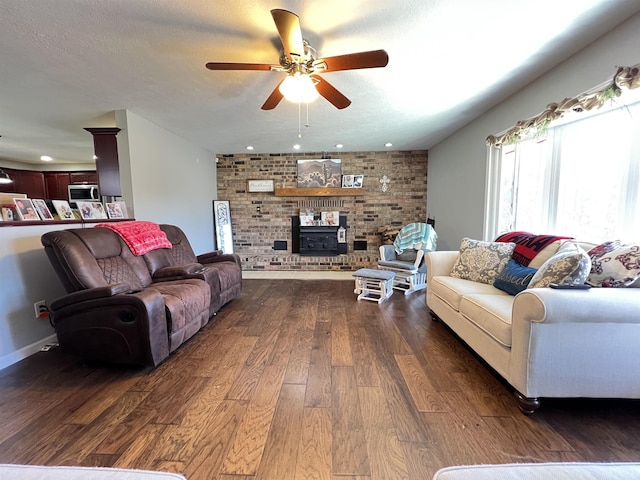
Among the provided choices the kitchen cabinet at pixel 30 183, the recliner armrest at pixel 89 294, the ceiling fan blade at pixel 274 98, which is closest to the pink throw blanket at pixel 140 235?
the recliner armrest at pixel 89 294

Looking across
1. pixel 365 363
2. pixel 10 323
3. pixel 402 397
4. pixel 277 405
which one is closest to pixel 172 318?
pixel 277 405

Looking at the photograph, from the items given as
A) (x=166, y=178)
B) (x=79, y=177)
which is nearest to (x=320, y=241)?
(x=166, y=178)

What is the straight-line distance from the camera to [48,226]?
2.35 meters

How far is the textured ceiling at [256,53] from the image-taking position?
1572 mm

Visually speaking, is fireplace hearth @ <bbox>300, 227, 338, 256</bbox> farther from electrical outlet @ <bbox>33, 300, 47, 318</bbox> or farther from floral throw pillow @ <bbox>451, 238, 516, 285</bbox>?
electrical outlet @ <bbox>33, 300, 47, 318</bbox>

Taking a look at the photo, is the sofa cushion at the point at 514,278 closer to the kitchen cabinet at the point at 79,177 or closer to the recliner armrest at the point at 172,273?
the recliner armrest at the point at 172,273

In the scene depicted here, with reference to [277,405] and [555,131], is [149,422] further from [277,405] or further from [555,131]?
[555,131]

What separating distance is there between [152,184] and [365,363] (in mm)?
3377

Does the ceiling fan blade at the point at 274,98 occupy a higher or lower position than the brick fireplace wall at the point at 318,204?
higher

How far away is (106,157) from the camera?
10.5ft

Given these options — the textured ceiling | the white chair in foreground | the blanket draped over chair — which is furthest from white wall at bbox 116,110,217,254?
the blanket draped over chair

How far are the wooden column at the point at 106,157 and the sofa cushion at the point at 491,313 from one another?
3998mm

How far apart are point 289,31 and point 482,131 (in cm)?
285

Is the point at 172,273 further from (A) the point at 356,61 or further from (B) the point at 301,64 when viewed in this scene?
(A) the point at 356,61
